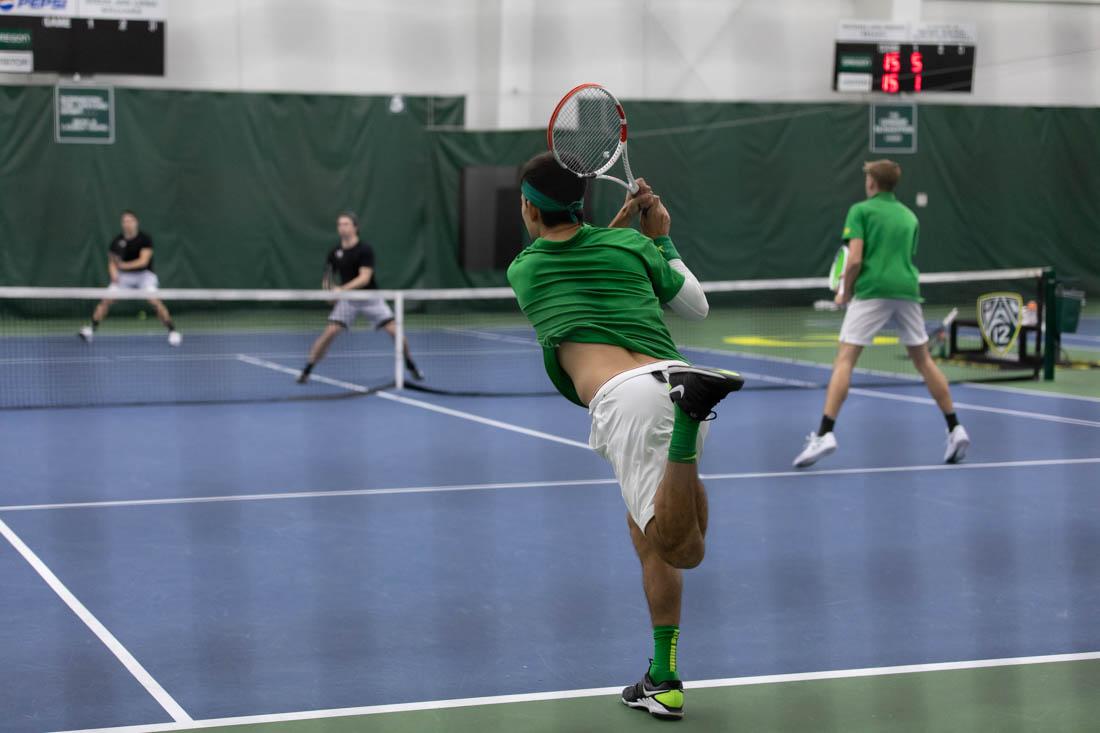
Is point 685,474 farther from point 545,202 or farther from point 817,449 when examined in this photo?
point 817,449

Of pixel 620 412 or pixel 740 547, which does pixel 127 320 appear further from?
pixel 620 412

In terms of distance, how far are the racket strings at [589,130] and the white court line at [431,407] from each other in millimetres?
4024

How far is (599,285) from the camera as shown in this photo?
348 cm

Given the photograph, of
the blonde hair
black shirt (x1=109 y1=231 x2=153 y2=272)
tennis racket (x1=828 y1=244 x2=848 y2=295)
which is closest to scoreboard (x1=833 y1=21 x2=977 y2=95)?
black shirt (x1=109 y1=231 x2=153 y2=272)

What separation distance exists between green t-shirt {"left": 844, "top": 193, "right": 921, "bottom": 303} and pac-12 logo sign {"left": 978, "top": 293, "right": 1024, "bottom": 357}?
5171 millimetres

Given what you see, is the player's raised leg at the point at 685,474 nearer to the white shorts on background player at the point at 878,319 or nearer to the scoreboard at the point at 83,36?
the white shorts on background player at the point at 878,319

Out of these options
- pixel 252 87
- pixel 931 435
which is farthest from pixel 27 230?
pixel 931 435

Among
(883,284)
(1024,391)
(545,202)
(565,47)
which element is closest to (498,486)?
(883,284)

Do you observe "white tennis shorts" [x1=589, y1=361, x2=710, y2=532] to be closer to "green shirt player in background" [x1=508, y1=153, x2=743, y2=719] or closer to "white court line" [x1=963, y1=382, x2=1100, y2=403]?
"green shirt player in background" [x1=508, y1=153, x2=743, y2=719]

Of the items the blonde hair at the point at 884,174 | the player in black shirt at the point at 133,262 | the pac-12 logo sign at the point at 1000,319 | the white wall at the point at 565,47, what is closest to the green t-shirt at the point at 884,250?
the blonde hair at the point at 884,174

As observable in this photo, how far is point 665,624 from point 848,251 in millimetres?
4310

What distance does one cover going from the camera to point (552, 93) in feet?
66.9

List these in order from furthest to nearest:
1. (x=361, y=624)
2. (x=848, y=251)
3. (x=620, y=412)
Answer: (x=848, y=251) < (x=361, y=624) < (x=620, y=412)

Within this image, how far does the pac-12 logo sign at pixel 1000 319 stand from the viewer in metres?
12.3
